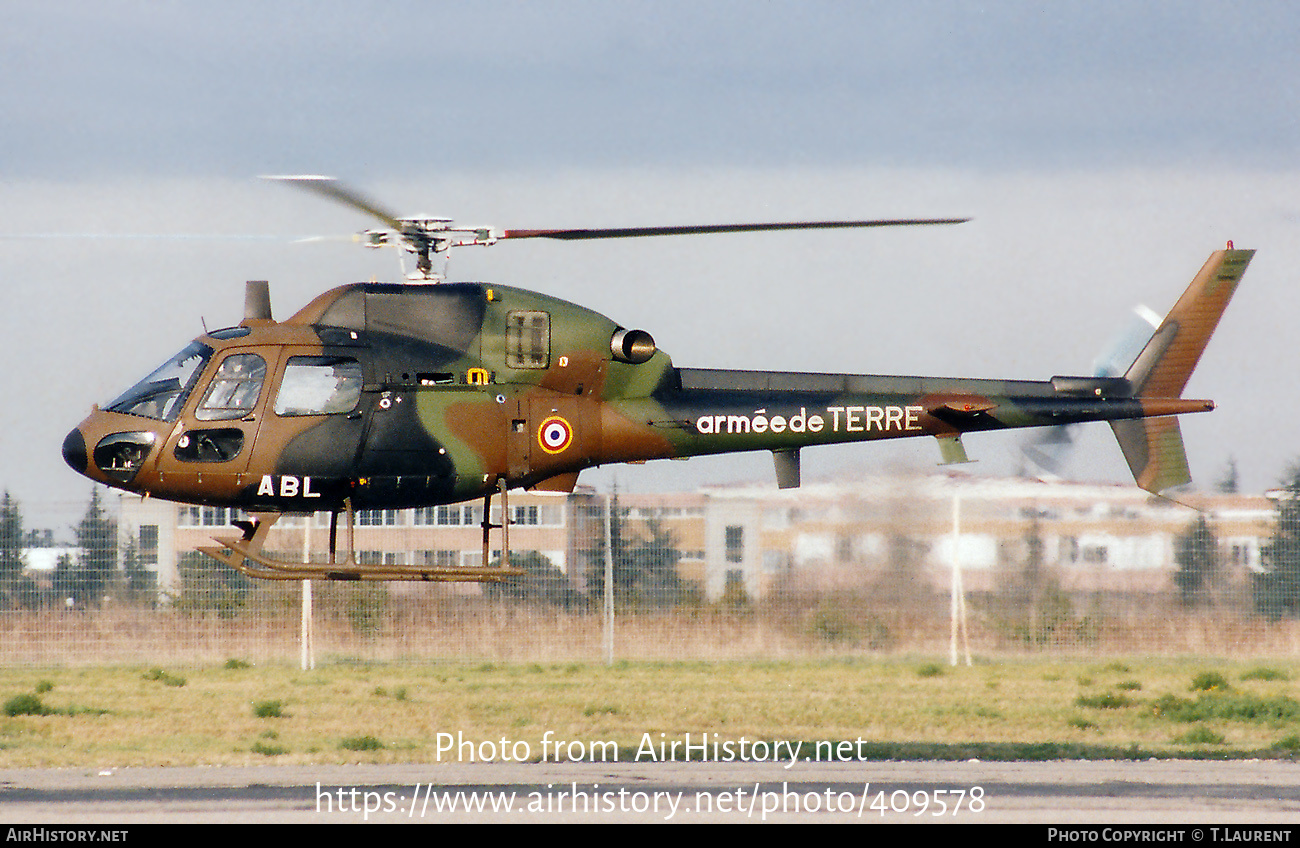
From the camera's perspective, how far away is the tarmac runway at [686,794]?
12.4m

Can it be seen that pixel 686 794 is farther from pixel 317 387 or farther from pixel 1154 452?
pixel 1154 452

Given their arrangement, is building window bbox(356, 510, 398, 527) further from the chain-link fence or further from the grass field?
the grass field

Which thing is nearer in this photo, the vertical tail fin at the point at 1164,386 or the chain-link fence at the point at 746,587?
the vertical tail fin at the point at 1164,386

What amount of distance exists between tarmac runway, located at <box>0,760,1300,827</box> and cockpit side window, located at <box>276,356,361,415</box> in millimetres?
3588

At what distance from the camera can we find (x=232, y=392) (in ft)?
44.4

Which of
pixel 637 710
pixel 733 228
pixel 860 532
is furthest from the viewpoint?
pixel 860 532

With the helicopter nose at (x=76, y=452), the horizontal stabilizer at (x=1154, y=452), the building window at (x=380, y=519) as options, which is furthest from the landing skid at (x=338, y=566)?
the building window at (x=380, y=519)

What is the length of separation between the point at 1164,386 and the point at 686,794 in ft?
21.9

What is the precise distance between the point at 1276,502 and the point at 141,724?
17.8 m

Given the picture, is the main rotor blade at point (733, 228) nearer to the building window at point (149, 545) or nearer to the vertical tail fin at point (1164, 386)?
the vertical tail fin at point (1164, 386)

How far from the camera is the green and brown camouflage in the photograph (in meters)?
13.5

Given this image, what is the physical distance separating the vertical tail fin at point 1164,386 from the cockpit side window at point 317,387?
26.0 ft

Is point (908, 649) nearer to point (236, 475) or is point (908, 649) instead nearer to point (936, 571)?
point (936, 571)

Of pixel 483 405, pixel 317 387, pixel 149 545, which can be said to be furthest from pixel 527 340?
pixel 149 545
